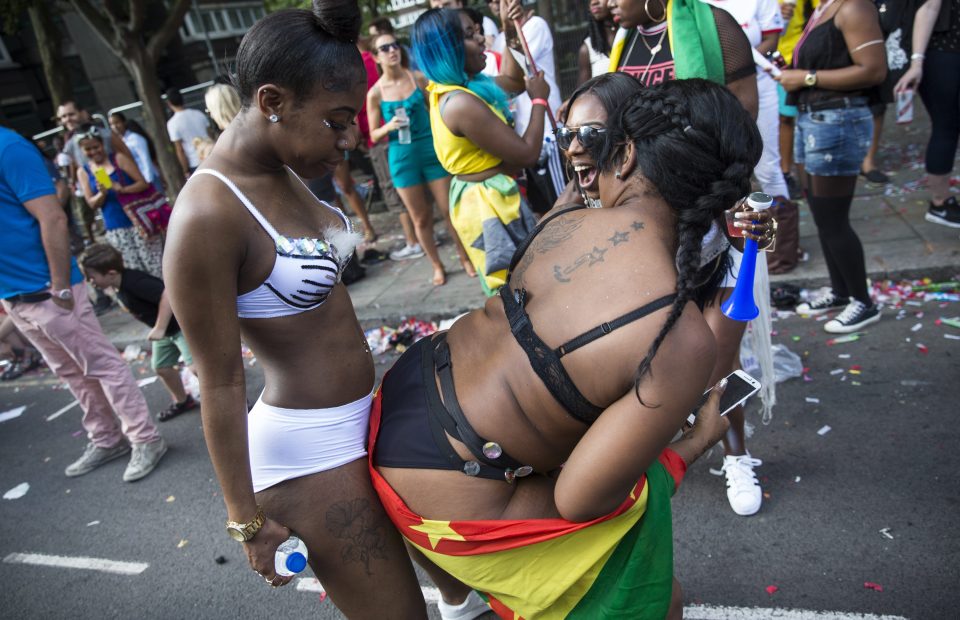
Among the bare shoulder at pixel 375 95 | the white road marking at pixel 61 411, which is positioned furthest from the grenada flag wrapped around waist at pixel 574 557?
the white road marking at pixel 61 411

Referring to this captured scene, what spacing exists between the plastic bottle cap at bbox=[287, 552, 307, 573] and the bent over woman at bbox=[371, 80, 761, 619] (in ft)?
0.89

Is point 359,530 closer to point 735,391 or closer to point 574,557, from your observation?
point 574,557

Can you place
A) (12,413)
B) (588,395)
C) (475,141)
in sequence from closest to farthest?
(588,395) < (475,141) < (12,413)

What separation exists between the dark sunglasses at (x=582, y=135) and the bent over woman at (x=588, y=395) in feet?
1.55

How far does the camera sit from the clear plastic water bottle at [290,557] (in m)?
1.70

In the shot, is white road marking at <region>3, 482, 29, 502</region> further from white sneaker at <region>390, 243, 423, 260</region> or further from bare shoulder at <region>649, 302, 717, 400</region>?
bare shoulder at <region>649, 302, 717, 400</region>

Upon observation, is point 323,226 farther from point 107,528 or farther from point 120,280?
point 120,280

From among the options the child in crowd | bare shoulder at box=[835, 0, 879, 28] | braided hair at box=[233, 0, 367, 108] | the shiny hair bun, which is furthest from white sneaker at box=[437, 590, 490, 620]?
bare shoulder at box=[835, 0, 879, 28]

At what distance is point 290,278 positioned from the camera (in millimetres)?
1688

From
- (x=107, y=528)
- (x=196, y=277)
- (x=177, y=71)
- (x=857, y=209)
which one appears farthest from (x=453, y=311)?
(x=177, y=71)

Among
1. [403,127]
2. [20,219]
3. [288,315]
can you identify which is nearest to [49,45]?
[403,127]

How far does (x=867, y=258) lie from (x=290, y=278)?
15.0 ft

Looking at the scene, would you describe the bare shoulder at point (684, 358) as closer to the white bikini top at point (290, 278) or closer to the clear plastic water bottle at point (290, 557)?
the white bikini top at point (290, 278)

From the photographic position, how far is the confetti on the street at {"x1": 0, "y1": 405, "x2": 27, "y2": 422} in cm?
593
